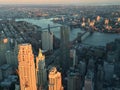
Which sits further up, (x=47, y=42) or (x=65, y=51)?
(x=65, y=51)

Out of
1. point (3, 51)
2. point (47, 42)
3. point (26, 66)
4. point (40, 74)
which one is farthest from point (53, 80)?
point (47, 42)

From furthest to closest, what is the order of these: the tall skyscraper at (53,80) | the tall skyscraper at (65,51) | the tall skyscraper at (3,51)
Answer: the tall skyscraper at (3,51)
the tall skyscraper at (65,51)
the tall skyscraper at (53,80)

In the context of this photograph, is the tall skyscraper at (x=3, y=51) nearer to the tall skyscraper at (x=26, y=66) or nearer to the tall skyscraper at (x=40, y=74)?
the tall skyscraper at (x=40, y=74)

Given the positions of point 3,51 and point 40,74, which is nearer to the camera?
point 40,74

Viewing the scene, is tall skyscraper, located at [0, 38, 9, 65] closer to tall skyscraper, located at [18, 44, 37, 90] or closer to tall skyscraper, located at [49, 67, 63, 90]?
tall skyscraper, located at [49, 67, 63, 90]

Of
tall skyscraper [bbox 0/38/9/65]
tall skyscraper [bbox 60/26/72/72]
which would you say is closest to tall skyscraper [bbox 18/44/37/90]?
tall skyscraper [bbox 60/26/72/72]

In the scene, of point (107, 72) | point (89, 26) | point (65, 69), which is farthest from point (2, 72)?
point (89, 26)

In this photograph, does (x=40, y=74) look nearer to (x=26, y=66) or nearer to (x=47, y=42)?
(x=26, y=66)

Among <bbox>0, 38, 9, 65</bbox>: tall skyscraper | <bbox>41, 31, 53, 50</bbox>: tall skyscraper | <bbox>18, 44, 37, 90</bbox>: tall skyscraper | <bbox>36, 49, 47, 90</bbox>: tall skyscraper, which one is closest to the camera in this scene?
<bbox>18, 44, 37, 90</bbox>: tall skyscraper

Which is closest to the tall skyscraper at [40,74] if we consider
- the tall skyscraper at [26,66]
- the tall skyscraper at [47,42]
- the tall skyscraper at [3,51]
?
the tall skyscraper at [26,66]
